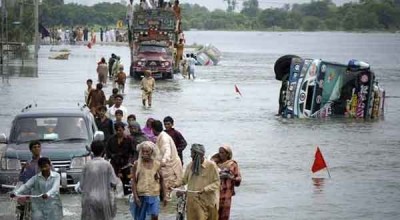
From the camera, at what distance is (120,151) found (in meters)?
16.3

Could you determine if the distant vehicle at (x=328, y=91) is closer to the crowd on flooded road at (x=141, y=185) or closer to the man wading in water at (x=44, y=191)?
the crowd on flooded road at (x=141, y=185)

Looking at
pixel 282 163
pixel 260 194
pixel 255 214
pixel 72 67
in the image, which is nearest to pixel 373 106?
pixel 282 163

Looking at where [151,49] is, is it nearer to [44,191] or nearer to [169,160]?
[169,160]

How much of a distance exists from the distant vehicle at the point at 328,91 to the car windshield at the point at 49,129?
56.7ft

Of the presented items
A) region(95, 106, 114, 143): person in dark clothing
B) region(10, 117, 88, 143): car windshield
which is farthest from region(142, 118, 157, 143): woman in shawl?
region(95, 106, 114, 143): person in dark clothing

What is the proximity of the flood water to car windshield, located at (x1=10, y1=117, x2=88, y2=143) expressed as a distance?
4.53 feet

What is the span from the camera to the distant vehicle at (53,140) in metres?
17.6

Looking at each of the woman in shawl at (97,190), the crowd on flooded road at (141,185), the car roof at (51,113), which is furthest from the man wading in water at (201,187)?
the car roof at (51,113)

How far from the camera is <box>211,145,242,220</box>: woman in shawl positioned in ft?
45.0

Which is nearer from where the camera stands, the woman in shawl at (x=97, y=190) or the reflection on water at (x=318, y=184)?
the woman in shawl at (x=97, y=190)

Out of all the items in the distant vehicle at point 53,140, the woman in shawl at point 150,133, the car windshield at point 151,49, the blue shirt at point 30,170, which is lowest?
the car windshield at point 151,49

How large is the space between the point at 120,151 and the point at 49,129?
2708 mm

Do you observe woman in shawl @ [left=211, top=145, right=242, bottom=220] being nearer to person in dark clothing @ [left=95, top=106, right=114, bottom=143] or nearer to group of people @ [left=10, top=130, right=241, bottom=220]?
group of people @ [left=10, top=130, right=241, bottom=220]

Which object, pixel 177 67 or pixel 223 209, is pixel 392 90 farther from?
pixel 223 209
